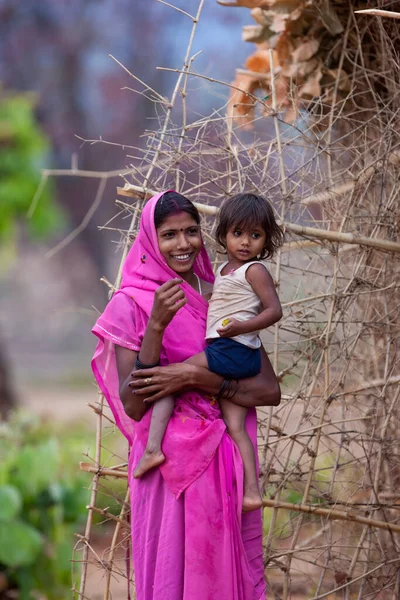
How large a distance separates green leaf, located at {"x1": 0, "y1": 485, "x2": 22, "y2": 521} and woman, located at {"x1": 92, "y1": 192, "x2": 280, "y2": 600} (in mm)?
2727

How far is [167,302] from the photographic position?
2.38 meters

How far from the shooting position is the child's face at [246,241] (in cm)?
252

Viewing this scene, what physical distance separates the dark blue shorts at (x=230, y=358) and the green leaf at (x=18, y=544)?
10.1ft

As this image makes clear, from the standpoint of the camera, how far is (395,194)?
11.1ft

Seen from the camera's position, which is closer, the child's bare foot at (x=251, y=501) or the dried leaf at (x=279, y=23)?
the child's bare foot at (x=251, y=501)

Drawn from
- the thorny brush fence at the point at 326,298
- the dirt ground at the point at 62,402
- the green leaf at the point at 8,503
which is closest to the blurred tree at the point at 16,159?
the dirt ground at the point at 62,402

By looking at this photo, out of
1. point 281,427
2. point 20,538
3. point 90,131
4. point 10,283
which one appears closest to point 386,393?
point 281,427

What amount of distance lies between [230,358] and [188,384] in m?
0.15

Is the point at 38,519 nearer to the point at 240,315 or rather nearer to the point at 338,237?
the point at 338,237

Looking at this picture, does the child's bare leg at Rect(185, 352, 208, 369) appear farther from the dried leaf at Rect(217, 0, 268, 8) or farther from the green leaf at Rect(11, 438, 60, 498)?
the green leaf at Rect(11, 438, 60, 498)

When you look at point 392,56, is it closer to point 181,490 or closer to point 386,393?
point 386,393

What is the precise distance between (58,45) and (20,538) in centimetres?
1122

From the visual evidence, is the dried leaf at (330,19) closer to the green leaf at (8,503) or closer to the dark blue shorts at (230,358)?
the dark blue shorts at (230,358)

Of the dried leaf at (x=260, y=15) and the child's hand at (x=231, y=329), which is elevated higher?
the dried leaf at (x=260, y=15)
